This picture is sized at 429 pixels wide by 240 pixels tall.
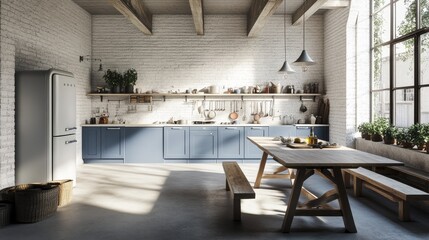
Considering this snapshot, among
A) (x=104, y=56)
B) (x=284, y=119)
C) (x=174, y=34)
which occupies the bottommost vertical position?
(x=284, y=119)

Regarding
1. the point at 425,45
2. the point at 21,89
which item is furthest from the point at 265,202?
the point at 21,89

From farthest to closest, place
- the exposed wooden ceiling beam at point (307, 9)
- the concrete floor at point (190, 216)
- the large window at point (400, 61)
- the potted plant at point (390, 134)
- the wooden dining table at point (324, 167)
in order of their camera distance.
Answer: the exposed wooden ceiling beam at point (307, 9) → the potted plant at point (390, 134) → the large window at point (400, 61) → the concrete floor at point (190, 216) → the wooden dining table at point (324, 167)

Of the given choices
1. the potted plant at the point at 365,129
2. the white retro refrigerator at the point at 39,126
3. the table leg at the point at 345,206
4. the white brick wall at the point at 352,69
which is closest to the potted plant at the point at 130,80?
the white retro refrigerator at the point at 39,126

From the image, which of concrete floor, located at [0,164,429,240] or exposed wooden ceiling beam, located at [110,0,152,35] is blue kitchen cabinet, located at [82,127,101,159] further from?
exposed wooden ceiling beam, located at [110,0,152,35]

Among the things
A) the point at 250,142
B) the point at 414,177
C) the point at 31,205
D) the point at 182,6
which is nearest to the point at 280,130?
the point at 250,142

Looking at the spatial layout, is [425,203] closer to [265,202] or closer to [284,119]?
[265,202]

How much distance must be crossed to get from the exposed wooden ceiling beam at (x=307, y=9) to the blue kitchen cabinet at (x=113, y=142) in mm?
4883

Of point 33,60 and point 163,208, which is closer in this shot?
point 163,208

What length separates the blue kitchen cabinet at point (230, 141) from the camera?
854 centimetres

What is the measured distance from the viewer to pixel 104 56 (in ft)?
30.1

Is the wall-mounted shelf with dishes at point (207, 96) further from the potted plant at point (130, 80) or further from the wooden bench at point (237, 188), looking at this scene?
the wooden bench at point (237, 188)

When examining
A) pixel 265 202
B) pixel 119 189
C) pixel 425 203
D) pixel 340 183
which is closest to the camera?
pixel 340 183

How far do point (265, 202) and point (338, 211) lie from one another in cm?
127

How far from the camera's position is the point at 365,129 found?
6836 millimetres
